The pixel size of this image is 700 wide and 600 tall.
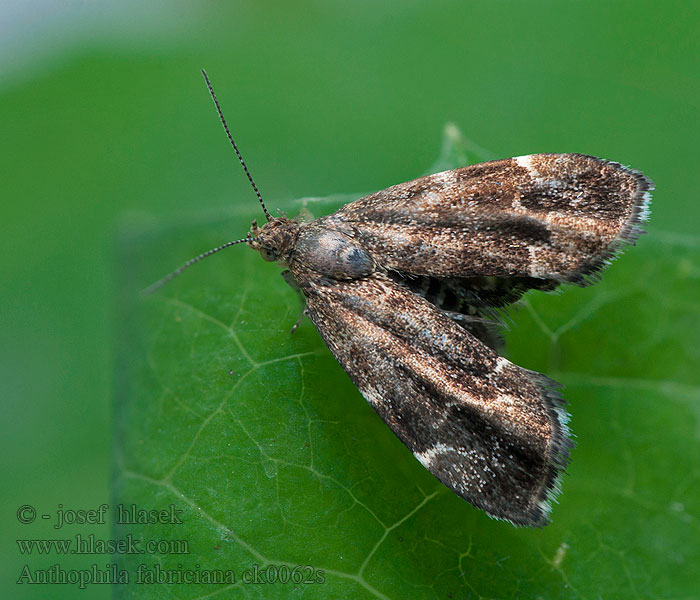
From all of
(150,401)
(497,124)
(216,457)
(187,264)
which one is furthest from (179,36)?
(216,457)

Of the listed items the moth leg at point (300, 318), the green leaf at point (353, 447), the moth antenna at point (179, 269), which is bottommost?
the green leaf at point (353, 447)

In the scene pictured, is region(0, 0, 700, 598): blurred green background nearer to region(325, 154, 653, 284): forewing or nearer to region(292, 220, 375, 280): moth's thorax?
region(292, 220, 375, 280): moth's thorax

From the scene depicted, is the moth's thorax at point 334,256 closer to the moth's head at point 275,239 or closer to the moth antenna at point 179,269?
the moth's head at point 275,239

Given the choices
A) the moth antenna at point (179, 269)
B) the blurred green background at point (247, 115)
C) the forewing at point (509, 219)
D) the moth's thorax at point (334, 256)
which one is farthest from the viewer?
the blurred green background at point (247, 115)

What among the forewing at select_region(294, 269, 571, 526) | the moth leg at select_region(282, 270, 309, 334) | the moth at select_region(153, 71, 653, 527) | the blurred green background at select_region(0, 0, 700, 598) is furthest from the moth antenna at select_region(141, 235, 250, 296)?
the blurred green background at select_region(0, 0, 700, 598)

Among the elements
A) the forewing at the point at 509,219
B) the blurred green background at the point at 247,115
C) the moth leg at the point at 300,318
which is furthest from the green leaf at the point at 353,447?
the blurred green background at the point at 247,115

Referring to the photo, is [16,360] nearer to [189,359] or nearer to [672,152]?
[189,359]
